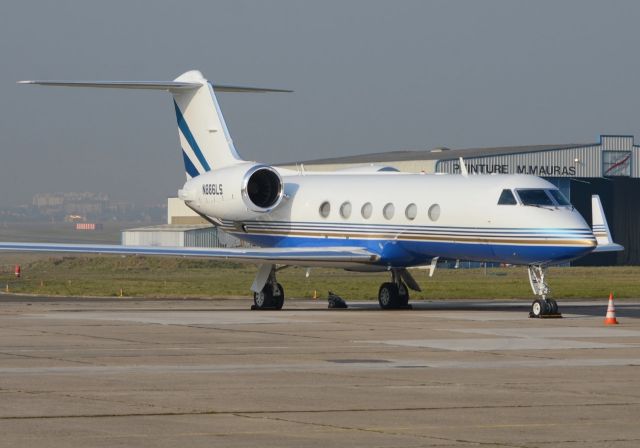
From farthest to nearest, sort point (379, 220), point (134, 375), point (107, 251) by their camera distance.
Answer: point (379, 220) → point (107, 251) → point (134, 375)

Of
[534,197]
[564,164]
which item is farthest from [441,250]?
[564,164]

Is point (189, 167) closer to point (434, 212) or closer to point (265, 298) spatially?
point (265, 298)

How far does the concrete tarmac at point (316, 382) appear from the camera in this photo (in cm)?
1124

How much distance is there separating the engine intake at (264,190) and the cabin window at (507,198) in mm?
6669

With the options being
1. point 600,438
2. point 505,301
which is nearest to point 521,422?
point 600,438

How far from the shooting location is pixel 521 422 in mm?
12008

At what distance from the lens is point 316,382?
15.0 meters

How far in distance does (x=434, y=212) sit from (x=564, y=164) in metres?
43.6

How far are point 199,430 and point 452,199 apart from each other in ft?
60.6

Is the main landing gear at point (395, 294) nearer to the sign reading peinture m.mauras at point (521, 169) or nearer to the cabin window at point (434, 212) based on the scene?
the cabin window at point (434, 212)

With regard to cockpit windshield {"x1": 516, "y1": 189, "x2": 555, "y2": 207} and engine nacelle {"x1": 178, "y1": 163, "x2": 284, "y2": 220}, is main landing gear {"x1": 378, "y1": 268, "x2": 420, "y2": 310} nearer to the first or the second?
engine nacelle {"x1": 178, "y1": 163, "x2": 284, "y2": 220}

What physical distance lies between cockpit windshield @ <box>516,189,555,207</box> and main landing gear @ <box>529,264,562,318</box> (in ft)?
4.48

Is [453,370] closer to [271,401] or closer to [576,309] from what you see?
[271,401]

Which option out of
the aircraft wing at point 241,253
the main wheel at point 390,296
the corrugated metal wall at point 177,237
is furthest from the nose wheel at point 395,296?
the corrugated metal wall at point 177,237
